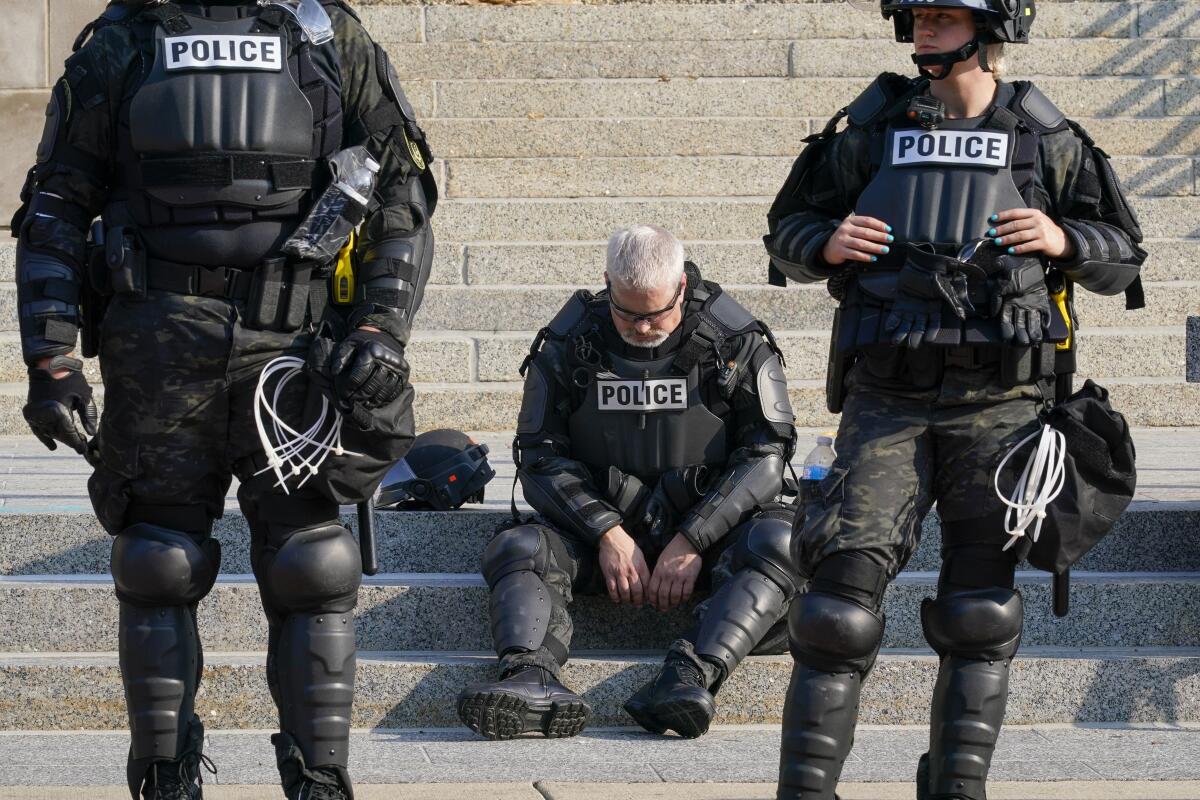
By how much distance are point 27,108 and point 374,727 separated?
653 centimetres

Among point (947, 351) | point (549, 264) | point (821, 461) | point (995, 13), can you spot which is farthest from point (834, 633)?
point (549, 264)

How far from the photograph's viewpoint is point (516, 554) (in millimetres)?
5188

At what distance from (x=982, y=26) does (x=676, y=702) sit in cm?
202

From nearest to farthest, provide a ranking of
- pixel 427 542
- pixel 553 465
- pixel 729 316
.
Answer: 1. pixel 553 465
2. pixel 729 316
3. pixel 427 542

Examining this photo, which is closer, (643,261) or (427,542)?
(643,261)

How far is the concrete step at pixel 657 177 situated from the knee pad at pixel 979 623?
566 centimetres

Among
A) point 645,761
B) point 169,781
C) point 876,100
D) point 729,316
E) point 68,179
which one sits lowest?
point 645,761

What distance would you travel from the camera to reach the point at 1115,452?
Result: 3.85 metres

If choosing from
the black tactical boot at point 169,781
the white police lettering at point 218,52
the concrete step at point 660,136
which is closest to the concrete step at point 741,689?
the black tactical boot at point 169,781

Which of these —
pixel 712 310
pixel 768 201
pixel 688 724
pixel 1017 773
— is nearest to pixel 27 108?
pixel 768 201

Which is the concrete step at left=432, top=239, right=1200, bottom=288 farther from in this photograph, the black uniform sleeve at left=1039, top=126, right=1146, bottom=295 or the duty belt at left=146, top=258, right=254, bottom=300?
the duty belt at left=146, top=258, right=254, bottom=300

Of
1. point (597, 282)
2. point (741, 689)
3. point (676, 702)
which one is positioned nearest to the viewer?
point (676, 702)

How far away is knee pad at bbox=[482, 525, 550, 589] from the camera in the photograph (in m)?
5.16

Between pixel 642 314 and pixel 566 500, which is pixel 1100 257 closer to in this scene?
pixel 642 314
